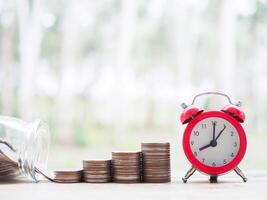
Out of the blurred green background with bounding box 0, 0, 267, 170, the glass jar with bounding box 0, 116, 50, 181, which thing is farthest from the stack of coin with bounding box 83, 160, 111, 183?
the blurred green background with bounding box 0, 0, 267, 170

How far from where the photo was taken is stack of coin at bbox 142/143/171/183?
1767 mm

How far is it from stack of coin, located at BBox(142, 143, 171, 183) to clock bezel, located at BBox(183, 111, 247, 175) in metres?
0.07

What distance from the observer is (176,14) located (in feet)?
7.28

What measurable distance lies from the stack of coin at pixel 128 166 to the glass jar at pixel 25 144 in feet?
0.92

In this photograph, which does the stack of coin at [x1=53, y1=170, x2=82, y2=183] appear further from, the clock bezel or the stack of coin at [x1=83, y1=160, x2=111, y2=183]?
the clock bezel

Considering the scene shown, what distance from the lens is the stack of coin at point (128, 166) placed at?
1.76 meters

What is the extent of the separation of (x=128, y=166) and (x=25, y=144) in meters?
0.35

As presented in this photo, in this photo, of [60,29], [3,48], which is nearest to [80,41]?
[60,29]

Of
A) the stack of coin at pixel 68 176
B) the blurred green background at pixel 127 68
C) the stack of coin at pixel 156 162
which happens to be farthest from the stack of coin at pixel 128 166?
the blurred green background at pixel 127 68
